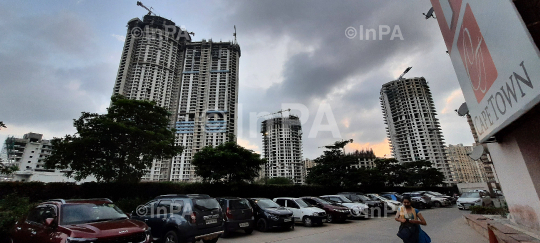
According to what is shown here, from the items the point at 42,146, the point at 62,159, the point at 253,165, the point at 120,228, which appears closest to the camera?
the point at 120,228

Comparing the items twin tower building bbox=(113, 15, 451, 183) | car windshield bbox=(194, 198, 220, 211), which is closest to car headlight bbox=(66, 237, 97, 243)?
car windshield bbox=(194, 198, 220, 211)

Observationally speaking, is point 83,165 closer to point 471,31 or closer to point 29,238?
point 29,238

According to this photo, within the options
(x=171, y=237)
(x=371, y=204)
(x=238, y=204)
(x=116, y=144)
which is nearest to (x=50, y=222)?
(x=171, y=237)

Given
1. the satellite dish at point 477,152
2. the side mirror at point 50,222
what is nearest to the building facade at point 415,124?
the satellite dish at point 477,152

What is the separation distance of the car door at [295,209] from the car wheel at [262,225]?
7.49ft

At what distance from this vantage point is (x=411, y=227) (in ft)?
13.1

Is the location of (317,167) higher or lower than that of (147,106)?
lower

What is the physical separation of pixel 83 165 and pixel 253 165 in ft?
33.8

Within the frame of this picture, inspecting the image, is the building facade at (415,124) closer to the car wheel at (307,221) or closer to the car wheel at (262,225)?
the car wheel at (307,221)

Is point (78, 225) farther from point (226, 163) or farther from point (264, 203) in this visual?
point (226, 163)

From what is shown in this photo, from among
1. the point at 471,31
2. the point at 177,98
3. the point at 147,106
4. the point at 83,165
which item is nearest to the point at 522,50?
the point at 471,31

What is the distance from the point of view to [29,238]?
14.4ft

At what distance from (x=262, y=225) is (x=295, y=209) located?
8.10ft

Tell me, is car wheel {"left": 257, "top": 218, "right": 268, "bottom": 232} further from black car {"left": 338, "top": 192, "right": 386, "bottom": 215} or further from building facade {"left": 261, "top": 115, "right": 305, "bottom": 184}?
building facade {"left": 261, "top": 115, "right": 305, "bottom": 184}
